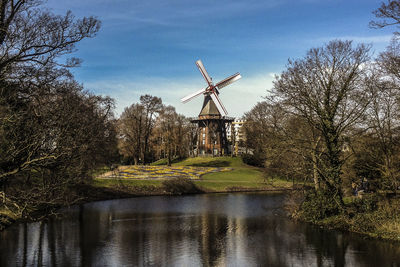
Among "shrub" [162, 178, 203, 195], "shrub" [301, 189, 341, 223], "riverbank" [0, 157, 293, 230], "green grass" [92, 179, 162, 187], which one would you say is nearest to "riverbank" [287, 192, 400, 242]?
"shrub" [301, 189, 341, 223]

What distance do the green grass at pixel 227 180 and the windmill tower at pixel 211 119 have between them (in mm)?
5665

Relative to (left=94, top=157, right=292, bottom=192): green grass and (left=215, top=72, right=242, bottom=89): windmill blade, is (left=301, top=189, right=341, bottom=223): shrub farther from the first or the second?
(left=215, top=72, right=242, bottom=89): windmill blade

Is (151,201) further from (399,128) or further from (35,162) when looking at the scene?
(35,162)

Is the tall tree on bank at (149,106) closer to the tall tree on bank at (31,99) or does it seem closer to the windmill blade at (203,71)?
the windmill blade at (203,71)

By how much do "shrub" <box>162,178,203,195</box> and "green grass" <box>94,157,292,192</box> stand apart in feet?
3.46

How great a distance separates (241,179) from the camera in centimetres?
5597

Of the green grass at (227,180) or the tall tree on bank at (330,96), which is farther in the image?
the green grass at (227,180)

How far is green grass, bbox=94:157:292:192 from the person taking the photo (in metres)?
44.1

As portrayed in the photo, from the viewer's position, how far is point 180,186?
45.3 m

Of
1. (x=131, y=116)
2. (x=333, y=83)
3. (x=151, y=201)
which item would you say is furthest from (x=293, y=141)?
(x=131, y=116)

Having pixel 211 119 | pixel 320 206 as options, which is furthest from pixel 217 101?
pixel 320 206

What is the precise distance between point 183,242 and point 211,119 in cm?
6027

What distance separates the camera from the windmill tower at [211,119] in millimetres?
76875

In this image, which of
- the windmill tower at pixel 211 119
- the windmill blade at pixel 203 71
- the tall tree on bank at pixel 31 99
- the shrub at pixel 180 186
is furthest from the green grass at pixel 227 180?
the tall tree on bank at pixel 31 99
